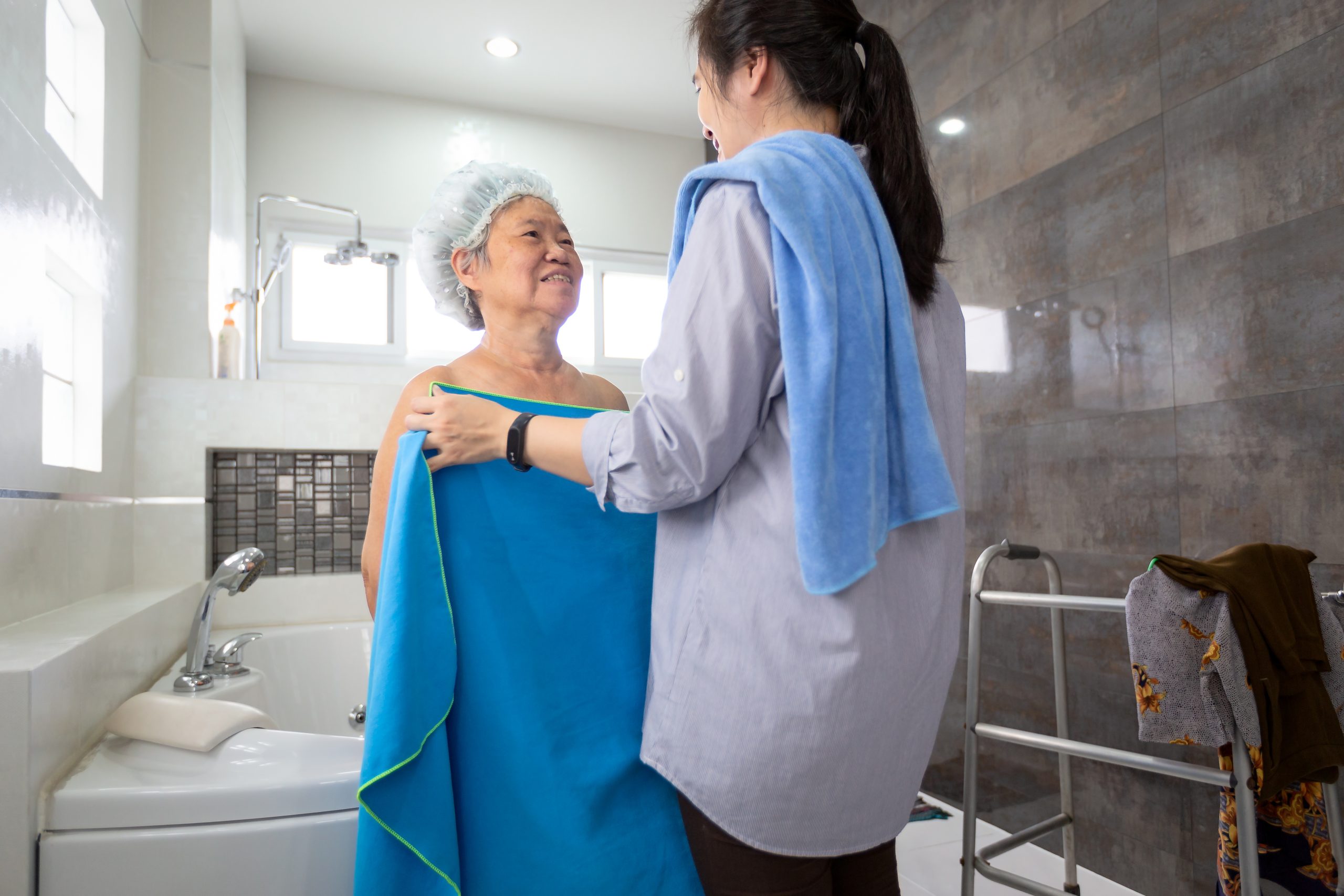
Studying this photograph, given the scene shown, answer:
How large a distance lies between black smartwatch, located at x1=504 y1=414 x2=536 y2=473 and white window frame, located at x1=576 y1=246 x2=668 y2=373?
3.44 meters

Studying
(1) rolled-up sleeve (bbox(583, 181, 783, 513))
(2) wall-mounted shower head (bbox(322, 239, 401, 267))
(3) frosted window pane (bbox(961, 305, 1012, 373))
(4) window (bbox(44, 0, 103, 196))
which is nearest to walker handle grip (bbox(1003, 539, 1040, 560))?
(3) frosted window pane (bbox(961, 305, 1012, 373))

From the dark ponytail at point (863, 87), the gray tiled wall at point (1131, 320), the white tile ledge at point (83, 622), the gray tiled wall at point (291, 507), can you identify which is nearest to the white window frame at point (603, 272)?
the gray tiled wall at point (291, 507)

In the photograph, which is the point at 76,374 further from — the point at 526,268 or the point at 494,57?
the point at 494,57

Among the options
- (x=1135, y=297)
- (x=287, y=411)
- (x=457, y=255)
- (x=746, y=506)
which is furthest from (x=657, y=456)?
(x=287, y=411)

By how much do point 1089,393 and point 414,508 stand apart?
1.71 meters

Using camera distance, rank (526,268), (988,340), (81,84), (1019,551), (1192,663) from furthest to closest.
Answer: (988,340) < (81,84) < (1019,551) < (1192,663) < (526,268)

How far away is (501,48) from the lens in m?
3.61

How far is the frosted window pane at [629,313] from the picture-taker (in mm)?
4402

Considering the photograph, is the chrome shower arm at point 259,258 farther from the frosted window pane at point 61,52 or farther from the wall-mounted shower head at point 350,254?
the frosted window pane at point 61,52

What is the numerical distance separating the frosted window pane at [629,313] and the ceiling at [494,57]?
81 cm

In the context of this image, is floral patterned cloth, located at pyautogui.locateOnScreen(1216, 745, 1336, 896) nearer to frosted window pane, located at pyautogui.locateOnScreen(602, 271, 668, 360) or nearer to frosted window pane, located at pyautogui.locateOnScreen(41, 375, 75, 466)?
frosted window pane, located at pyautogui.locateOnScreen(41, 375, 75, 466)

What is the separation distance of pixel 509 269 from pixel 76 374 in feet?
4.81

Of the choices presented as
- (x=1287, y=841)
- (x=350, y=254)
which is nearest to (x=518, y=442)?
(x=1287, y=841)

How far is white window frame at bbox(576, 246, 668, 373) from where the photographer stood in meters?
4.30
